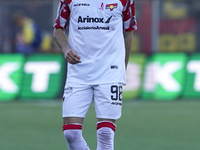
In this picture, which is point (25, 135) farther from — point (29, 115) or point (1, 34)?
point (1, 34)

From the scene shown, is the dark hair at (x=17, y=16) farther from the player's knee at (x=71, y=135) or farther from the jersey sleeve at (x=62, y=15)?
the player's knee at (x=71, y=135)

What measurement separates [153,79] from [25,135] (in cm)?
591

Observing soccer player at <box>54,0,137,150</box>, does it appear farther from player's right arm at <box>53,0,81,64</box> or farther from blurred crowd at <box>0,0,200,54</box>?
blurred crowd at <box>0,0,200,54</box>

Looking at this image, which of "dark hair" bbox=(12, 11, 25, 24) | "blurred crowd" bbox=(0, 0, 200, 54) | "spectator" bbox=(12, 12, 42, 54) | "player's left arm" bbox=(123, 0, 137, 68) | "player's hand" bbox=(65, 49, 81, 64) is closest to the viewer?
"player's hand" bbox=(65, 49, 81, 64)

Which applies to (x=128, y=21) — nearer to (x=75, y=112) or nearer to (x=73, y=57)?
(x=73, y=57)

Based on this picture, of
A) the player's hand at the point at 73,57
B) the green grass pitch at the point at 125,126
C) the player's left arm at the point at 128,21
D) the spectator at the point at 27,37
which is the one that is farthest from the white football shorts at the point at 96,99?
the spectator at the point at 27,37

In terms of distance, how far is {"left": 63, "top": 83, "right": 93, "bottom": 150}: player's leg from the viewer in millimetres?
5004

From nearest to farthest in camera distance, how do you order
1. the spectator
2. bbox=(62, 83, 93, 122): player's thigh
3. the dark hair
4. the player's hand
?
the player's hand < bbox=(62, 83, 93, 122): player's thigh < the dark hair < the spectator

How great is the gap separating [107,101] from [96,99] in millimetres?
115

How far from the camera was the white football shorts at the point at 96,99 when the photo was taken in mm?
5023

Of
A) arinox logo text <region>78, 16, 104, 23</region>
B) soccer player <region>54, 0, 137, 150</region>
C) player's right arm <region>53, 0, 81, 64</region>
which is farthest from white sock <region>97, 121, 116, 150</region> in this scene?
arinox logo text <region>78, 16, 104, 23</region>

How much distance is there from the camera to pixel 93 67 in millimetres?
5086

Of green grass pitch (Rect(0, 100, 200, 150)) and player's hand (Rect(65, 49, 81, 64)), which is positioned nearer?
player's hand (Rect(65, 49, 81, 64))

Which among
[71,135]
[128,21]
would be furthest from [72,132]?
[128,21]
